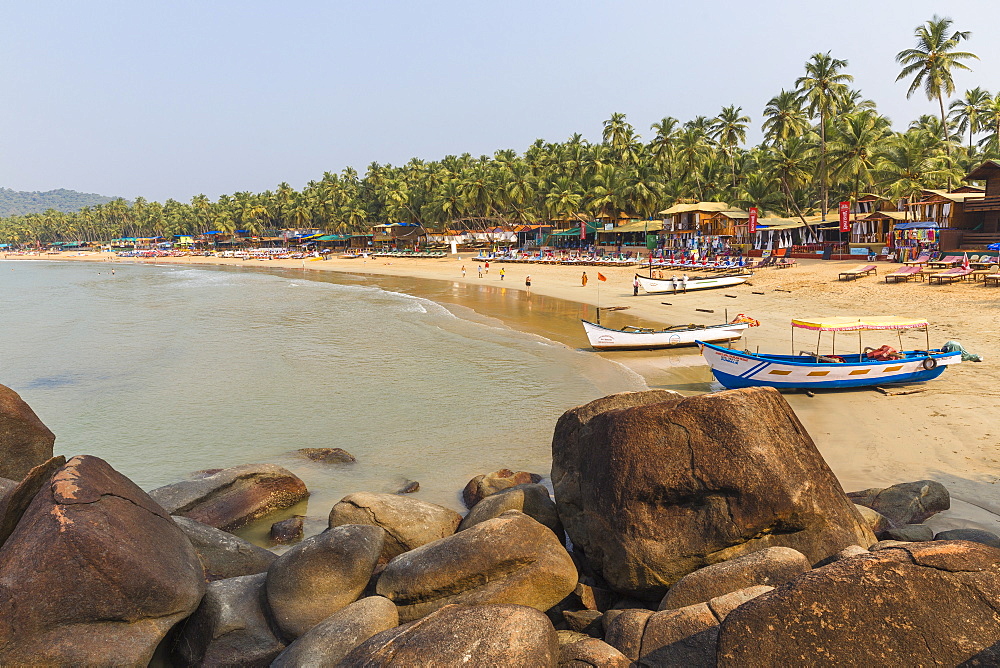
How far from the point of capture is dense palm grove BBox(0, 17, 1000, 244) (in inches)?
1970

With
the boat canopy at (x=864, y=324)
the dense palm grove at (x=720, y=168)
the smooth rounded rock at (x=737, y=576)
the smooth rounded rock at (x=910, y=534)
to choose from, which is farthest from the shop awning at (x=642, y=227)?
the smooth rounded rock at (x=737, y=576)

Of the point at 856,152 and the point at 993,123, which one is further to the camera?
the point at 993,123

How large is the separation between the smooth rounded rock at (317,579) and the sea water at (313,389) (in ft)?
13.2

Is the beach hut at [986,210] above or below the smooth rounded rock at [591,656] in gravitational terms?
above

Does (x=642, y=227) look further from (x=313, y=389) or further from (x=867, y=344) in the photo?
(x=313, y=389)

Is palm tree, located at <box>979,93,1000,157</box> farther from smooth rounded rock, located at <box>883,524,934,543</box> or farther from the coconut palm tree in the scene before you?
smooth rounded rock, located at <box>883,524,934,543</box>

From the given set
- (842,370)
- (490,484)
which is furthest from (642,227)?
(490,484)

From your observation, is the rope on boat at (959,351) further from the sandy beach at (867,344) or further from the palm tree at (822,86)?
the palm tree at (822,86)

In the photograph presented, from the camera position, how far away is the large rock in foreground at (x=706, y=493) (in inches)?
238

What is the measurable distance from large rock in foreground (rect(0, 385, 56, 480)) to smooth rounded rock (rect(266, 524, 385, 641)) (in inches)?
193

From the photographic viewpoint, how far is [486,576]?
6043 mm

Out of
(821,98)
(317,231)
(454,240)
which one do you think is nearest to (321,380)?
(821,98)

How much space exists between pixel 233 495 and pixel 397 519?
138 inches

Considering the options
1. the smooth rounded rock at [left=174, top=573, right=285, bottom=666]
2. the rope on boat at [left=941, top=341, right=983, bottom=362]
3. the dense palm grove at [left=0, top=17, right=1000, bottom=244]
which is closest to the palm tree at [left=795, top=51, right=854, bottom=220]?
the dense palm grove at [left=0, top=17, right=1000, bottom=244]
